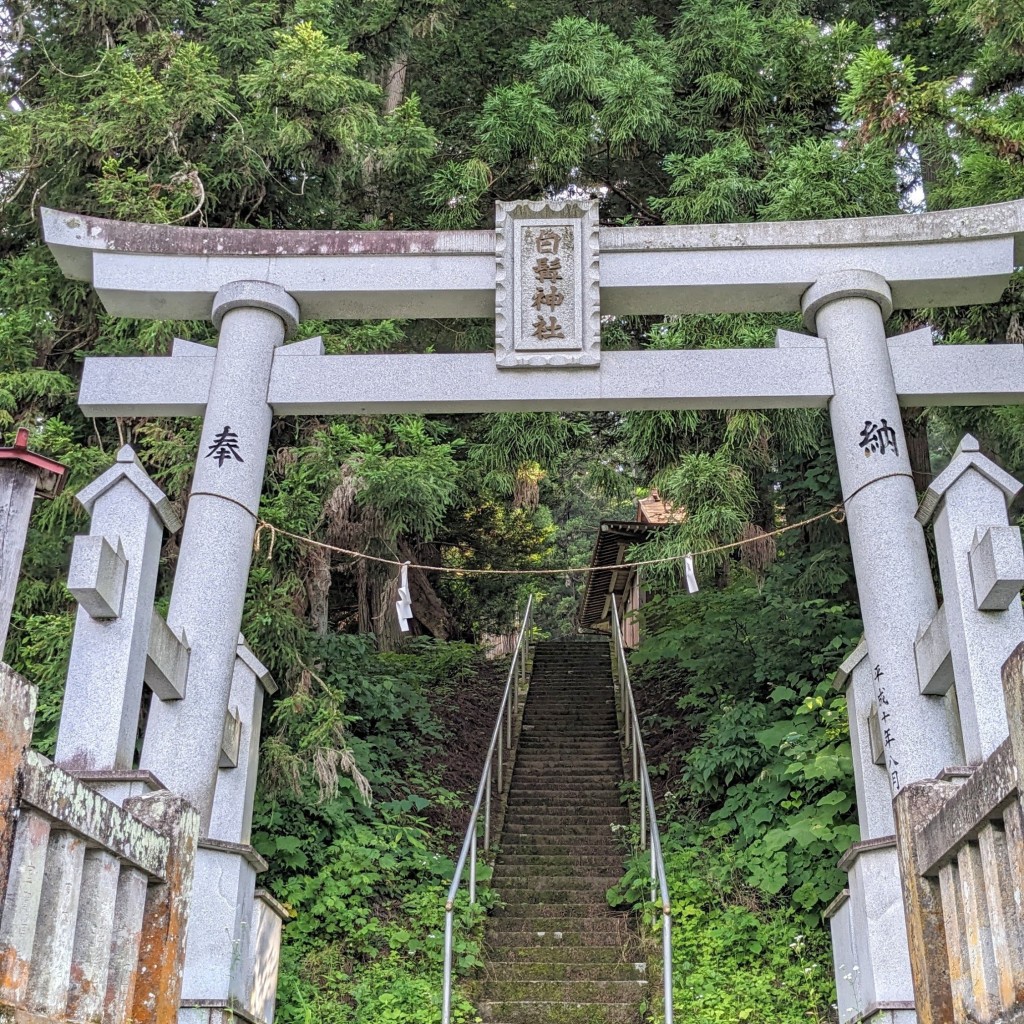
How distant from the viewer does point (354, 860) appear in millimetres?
9273

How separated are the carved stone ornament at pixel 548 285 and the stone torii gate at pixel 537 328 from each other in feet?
0.04

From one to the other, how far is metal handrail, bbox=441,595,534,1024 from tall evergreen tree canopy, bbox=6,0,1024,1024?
0.54 metres

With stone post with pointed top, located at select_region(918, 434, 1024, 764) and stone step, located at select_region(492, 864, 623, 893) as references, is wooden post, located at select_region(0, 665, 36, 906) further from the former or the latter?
stone step, located at select_region(492, 864, 623, 893)

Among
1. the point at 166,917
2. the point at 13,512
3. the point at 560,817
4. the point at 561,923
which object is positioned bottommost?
the point at 166,917

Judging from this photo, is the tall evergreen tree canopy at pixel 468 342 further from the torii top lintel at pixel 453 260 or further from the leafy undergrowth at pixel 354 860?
the torii top lintel at pixel 453 260

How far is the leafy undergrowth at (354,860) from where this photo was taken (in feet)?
26.7

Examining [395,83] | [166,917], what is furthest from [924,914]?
[395,83]

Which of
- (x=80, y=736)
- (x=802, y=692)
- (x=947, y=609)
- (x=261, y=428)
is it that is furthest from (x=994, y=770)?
(x=802, y=692)

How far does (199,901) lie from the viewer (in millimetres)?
6910


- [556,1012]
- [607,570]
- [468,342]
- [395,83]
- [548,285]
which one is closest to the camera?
[548,285]

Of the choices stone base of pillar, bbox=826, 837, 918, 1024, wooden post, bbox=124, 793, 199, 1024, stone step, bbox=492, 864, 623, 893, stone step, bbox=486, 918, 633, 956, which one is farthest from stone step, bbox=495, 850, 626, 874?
wooden post, bbox=124, 793, 199, 1024

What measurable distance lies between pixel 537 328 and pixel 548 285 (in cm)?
32

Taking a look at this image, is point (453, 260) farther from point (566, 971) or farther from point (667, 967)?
point (566, 971)

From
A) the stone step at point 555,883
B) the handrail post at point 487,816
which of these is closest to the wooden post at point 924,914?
the stone step at point 555,883
